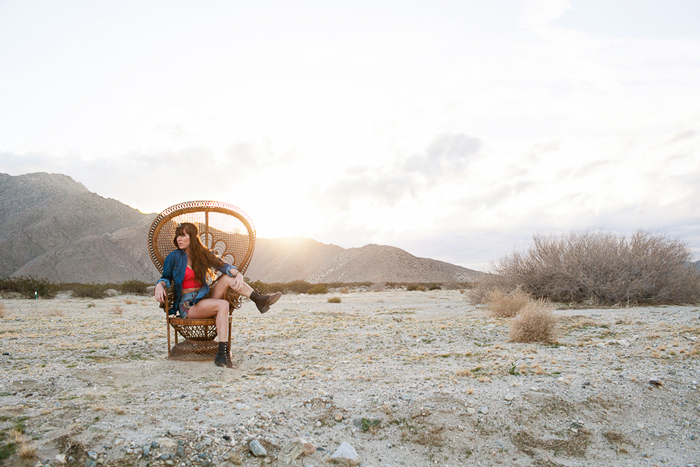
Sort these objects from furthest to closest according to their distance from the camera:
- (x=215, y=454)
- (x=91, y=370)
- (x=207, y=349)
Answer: (x=207, y=349) < (x=91, y=370) < (x=215, y=454)

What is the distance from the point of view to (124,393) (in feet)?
12.4

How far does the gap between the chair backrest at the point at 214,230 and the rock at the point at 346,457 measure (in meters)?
3.24

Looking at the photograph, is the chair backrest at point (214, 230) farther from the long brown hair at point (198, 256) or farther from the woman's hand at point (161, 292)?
the woman's hand at point (161, 292)

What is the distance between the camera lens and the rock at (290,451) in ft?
9.14

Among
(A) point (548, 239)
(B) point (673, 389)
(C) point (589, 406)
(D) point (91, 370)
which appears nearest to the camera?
(C) point (589, 406)

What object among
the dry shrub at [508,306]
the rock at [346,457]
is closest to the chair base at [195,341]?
the rock at [346,457]

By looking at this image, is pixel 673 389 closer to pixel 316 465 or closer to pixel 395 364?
pixel 395 364

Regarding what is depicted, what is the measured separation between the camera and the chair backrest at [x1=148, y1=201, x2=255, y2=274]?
18.3 feet

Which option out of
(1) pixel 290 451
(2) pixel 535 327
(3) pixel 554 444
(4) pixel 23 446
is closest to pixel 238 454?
(1) pixel 290 451

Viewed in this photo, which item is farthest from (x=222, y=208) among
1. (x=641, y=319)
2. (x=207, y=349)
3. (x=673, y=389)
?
(x=641, y=319)

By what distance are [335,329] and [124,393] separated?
570 centimetres

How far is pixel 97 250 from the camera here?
5712 centimetres

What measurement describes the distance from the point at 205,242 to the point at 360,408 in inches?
133

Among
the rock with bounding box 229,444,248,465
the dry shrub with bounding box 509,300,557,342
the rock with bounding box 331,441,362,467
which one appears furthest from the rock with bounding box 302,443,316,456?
the dry shrub with bounding box 509,300,557,342
